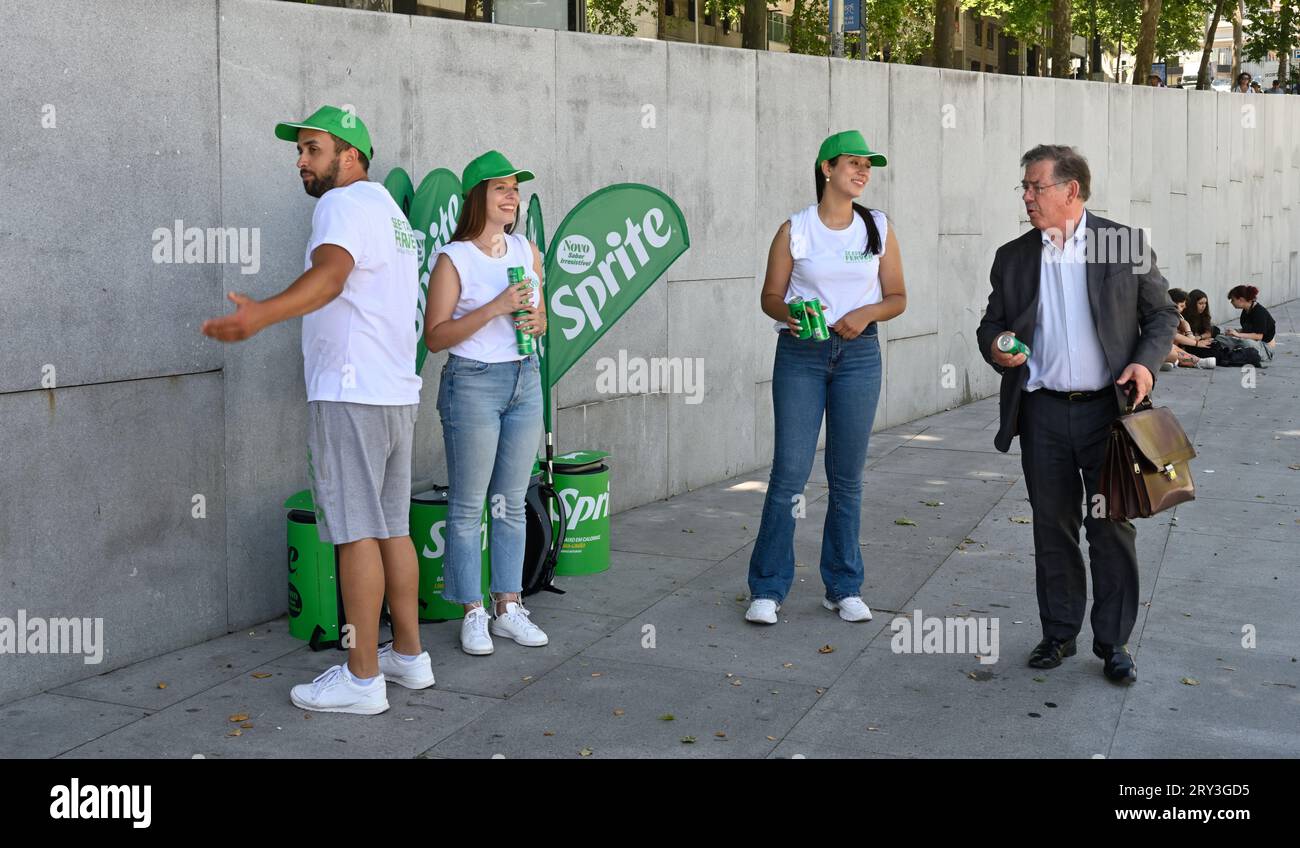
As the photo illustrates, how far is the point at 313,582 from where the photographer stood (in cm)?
573

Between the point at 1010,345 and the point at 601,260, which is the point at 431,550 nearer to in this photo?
the point at 601,260

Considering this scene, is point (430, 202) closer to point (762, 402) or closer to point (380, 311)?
point (380, 311)

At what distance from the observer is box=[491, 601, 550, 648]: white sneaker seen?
5.73 metres

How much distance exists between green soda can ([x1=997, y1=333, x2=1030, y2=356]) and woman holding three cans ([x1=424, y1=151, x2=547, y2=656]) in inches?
67.8

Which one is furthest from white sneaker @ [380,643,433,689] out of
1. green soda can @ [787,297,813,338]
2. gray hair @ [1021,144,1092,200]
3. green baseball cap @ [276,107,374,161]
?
gray hair @ [1021,144,1092,200]

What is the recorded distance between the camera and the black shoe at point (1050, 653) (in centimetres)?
546

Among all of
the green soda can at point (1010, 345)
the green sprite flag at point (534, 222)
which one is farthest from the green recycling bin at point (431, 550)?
the green soda can at point (1010, 345)

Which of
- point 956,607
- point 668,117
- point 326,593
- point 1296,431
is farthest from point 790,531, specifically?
point 1296,431

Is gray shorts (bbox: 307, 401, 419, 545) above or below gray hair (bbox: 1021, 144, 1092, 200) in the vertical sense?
below

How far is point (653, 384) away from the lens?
8.72 m

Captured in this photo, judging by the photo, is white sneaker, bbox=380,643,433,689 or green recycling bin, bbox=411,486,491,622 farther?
green recycling bin, bbox=411,486,491,622

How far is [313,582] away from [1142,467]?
3.13m

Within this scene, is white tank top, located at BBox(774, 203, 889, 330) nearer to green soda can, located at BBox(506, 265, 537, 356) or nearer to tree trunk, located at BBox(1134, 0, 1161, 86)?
green soda can, located at BBox(506, 265, 537, 356)

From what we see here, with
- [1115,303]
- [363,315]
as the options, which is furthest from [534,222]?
[1115,303]
